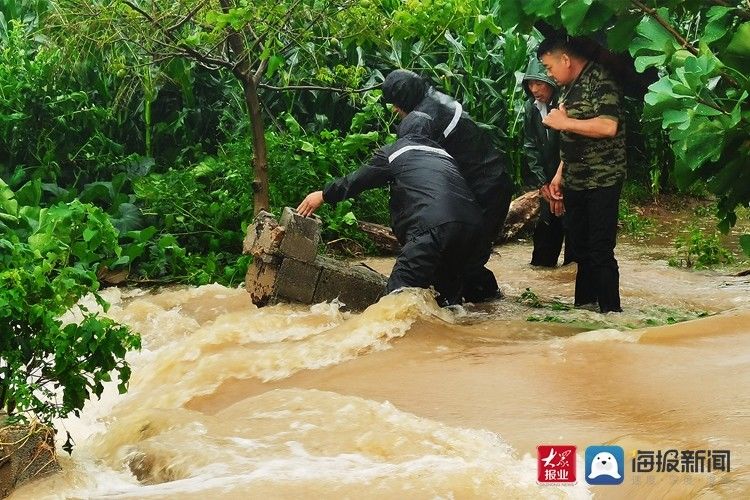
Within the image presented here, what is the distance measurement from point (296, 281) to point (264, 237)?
338mm

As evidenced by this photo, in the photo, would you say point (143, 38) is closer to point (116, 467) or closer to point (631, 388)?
point (116, 467)

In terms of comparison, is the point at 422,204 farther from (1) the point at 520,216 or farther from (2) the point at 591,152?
(1) the point at 520,216

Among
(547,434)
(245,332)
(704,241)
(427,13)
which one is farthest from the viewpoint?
(704,241)

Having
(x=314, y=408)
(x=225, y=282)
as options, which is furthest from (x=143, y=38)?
(x=314, y=408)

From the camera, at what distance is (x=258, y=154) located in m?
7.69

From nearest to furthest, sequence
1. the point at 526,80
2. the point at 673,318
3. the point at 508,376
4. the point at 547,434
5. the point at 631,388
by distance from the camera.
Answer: the point at 547,434
the point at 631,388
the point at 508,376
the point at 673,318
the point at 526,80

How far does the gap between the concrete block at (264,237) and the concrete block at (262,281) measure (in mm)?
62

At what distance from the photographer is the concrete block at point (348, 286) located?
21.2 feet

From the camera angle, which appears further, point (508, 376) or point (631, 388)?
point (508, 376)

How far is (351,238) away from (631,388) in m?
4.95

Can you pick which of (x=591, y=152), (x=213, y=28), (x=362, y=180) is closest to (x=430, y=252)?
(x=362, y=180)

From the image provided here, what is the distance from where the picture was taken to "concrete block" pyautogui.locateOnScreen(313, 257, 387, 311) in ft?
21.2

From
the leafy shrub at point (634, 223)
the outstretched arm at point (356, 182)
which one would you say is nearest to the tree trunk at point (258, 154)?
the outstretched arm at point (356, 182)

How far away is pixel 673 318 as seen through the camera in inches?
249
